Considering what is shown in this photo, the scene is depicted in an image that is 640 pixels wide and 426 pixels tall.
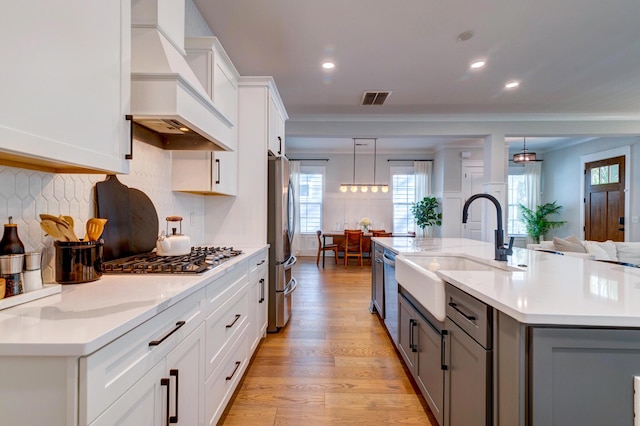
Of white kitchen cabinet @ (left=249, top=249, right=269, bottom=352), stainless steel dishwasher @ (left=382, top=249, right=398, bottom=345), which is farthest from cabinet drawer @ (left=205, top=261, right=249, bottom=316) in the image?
stainless steel dishwasher @ (left=382, top=249, right=398, bottom=345)

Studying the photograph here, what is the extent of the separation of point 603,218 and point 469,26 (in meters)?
5.79

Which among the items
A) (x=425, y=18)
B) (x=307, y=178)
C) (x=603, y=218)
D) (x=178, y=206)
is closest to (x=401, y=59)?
(x=425, y=18)

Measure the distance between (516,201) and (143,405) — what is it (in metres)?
8.54

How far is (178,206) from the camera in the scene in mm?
2215

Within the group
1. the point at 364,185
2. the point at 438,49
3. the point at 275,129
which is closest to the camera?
the point at 438,49

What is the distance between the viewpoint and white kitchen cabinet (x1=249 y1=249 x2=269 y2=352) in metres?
2.18

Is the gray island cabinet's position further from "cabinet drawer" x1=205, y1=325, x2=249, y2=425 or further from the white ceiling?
the white ceiling

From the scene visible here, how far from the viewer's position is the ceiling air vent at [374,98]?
391 cm

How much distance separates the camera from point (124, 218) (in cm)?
163

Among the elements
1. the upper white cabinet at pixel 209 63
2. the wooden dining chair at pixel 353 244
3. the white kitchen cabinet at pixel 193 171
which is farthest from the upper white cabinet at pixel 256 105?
the wooden dining chair at pixel 353 244

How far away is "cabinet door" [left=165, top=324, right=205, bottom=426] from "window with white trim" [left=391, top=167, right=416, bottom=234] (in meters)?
6.51

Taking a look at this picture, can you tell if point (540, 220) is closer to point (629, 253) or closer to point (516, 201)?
point (516, 201)

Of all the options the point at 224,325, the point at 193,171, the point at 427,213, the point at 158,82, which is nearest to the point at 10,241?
the point at 158,82

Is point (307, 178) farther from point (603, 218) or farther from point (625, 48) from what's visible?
point (603, 218)
